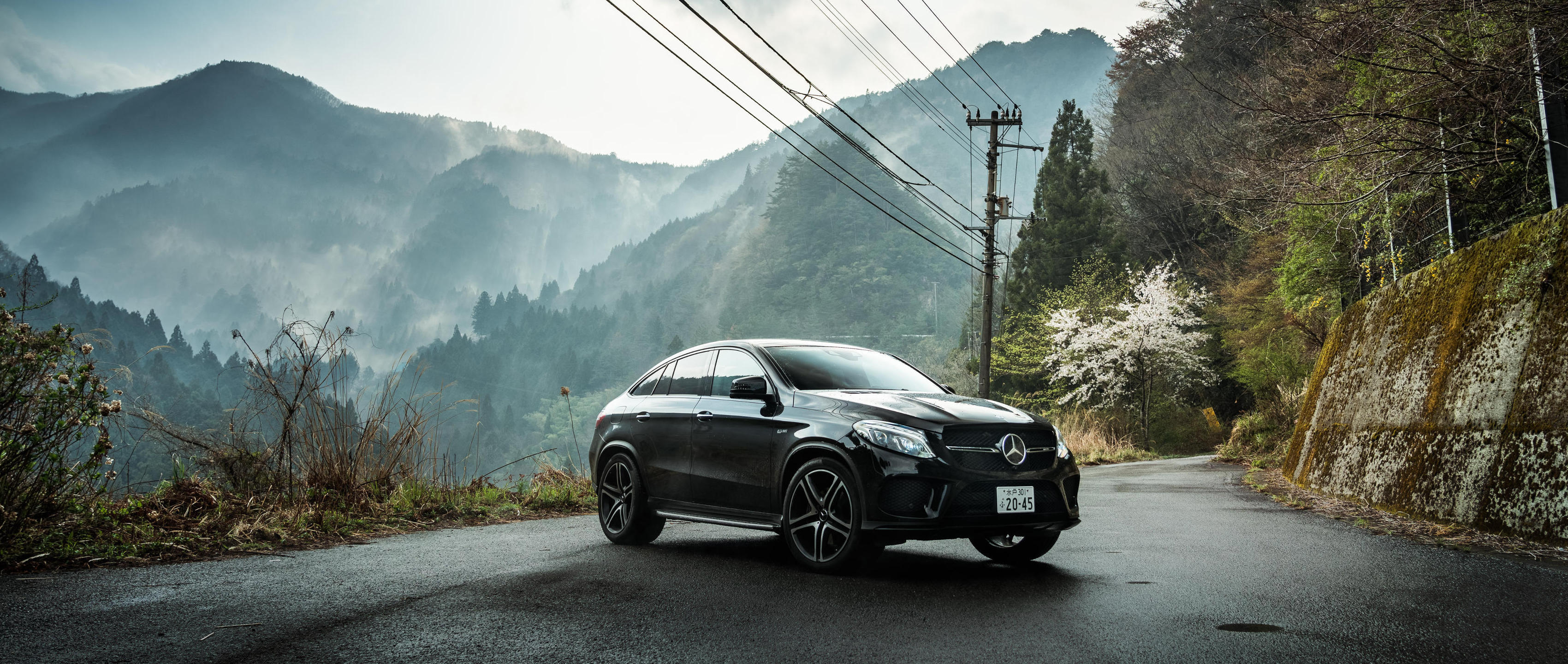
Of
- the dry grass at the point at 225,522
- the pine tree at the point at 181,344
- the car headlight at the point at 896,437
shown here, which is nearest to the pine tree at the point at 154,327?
the pine tree at the point at 181,344

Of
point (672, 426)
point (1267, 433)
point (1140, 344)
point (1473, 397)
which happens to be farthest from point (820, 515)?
point (1140, 344)

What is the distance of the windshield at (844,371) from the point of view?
22.4 ft

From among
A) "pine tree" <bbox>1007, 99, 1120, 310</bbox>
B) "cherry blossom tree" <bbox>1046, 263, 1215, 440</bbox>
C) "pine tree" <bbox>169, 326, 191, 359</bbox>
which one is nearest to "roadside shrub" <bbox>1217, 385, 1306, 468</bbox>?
"cherry blossom tree" <bbox>1046, 263, 1215, 440</bbox>

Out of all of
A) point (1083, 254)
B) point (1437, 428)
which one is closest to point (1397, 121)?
point (1437, 428)

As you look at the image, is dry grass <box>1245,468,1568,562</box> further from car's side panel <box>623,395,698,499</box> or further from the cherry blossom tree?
the cherry blossom tree

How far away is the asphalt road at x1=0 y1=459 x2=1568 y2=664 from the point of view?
410 centimetres

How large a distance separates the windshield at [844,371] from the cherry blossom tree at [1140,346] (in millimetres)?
33817

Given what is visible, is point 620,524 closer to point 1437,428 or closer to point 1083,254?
point 1437,428

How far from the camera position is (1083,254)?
49812 mm

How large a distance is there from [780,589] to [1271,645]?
2.57 m

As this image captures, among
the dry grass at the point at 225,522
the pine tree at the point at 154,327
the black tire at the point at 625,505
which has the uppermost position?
the pine tree at the point at 154,327

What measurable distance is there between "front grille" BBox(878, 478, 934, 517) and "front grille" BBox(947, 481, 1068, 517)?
0.51 feet

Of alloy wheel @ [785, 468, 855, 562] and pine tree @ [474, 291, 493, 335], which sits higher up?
pine tree @ [474, 291, 493, 335]

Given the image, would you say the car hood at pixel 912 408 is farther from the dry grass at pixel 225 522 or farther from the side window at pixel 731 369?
the dry grass at pixel 225 522
